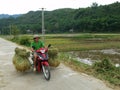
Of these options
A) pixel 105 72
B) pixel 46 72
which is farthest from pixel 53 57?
pixel 105 72

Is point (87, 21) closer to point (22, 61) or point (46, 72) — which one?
point (22, 61)

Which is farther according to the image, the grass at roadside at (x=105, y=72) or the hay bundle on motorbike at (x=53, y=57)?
the hay bundle on motorbike at (x=53, y=57)

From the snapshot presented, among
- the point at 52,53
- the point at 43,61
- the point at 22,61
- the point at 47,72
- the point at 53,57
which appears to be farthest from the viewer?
the point at 53,57

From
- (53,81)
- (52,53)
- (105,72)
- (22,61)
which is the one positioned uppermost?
(52,53)

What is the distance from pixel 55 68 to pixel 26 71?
116 cm

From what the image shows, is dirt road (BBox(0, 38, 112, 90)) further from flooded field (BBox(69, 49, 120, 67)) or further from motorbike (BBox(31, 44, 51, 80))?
flooded field (BBox(69, 49, 120, 67))

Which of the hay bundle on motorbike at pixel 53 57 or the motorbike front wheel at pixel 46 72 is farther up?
the hay bundle on motorbike at pixel 53 57

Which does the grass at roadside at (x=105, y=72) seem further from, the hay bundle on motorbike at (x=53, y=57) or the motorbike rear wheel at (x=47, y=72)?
the motorbike rear wheel at (x=47, y=72)

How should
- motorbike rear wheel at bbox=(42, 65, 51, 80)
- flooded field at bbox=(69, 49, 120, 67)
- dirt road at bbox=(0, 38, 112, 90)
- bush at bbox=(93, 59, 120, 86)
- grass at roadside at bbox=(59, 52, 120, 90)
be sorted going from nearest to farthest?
dirt road at bbox=(0, 38, 112, 90), grass at roadside at bbox=(59, 52, 120, 90), bush at bbox=(93, 59, 120, 86), motorbike rear wheel at bbox=(42, 65, 51, 80), flooded field at bbox=(69, 49, 120, 67)

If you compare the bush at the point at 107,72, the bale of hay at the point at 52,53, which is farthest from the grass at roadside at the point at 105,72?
the bale of hay at the point at 52,53

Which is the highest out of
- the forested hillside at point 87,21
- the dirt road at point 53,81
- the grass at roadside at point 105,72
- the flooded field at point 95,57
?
the forested hillside at point 87,21

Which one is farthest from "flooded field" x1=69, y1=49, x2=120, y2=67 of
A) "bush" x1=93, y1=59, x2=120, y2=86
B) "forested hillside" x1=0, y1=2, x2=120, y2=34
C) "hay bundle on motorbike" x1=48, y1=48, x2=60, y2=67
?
"forested hillside" x1=0, y1=2, x2=120, y2=34

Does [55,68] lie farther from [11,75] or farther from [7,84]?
[7,84]

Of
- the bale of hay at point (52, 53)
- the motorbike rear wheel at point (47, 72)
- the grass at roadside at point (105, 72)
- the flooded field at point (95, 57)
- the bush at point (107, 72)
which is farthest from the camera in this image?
the flooded field at point (95, 57)
